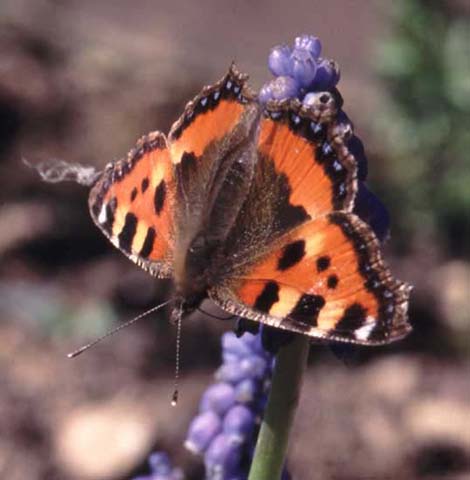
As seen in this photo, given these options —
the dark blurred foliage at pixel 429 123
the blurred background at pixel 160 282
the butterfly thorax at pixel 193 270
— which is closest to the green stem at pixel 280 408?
the butterfly thorax at pixel 193 270

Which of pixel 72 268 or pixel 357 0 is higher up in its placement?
pixel 357 0

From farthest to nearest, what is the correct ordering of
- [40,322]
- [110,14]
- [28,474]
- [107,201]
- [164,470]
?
[110,14] < [40,322] < [28,474] < [164,470] < [107,201]

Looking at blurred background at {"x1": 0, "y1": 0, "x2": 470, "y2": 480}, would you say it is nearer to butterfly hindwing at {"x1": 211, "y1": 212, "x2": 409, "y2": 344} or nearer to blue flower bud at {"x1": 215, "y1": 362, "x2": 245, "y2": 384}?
blue flower bud at {"x1": 215, "y1": 362, "x2": 245, "y2": 384}

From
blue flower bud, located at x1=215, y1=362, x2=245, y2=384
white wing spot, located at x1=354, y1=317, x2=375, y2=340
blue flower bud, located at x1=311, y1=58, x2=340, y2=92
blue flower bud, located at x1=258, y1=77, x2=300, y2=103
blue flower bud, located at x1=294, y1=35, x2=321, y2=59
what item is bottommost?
blue flower bud, located at x1=215, y1=362, x2=245, y2=384

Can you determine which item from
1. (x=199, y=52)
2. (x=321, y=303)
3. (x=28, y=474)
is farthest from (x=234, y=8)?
(x=321, y=303)

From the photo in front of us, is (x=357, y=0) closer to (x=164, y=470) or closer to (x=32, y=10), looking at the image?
(x=32, y=10)

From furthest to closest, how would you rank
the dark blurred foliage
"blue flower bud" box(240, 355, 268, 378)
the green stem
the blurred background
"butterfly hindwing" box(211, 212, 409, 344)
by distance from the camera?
the dark blurred foliage
the blurred background
"blue flower bud" box(240, 355, 268, 378)
the green stem
"butterfly hindwing" box(211, 212, 409, 344)

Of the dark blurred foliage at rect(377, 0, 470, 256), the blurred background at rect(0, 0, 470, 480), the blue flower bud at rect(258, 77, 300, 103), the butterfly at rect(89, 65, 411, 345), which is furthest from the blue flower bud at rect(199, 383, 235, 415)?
the dark blurred foliage at rect(377, 0, 470, 256)

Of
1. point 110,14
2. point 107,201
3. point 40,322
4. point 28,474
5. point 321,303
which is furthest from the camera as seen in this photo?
point 110,14
